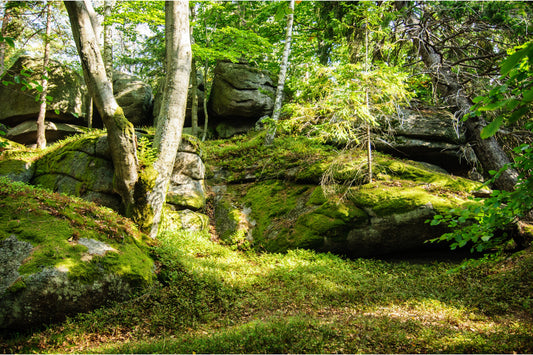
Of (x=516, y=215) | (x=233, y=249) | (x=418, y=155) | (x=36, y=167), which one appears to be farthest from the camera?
(x=418, y=155)

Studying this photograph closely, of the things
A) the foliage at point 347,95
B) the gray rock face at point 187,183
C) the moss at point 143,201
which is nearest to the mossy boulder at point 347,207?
the gray rock face at point 187,183

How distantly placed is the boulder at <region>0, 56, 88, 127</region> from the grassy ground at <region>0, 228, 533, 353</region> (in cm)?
1313

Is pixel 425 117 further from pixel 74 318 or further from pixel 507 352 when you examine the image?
pixel 74 318

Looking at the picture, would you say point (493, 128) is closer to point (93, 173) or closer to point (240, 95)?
point (93, 173)

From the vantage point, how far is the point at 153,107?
2084cm

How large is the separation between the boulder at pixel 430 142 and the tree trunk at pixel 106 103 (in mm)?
8789

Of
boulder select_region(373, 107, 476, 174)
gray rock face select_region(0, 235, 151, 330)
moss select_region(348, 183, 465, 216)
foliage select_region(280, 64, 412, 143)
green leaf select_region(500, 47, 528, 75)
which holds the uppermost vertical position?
foliage select_region(280, 64, 412, 143)

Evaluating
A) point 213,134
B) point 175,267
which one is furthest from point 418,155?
point 213,134

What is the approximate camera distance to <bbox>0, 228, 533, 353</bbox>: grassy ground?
3922 mm

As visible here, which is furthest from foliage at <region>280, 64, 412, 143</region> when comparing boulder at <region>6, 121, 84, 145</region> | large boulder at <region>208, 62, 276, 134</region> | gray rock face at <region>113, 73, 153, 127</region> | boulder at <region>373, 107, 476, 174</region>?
gray rock face at <region>113, 73, 153, 127</region>

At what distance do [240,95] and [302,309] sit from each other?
15974mm

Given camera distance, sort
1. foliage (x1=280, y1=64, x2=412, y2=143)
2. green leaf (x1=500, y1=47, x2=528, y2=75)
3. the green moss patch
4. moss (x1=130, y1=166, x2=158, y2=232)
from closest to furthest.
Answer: green leaf (x1=500, y1=47, x2=528, y2=75) → the green moss patch → moss (x1=130, y1=166, x2=158, y2=232) → foliage (x1=280, y1=64, x2=412, y2=143)

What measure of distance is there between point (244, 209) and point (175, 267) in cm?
426

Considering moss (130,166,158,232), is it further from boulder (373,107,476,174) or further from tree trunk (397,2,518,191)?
tree trunk (397,2,518,191)
